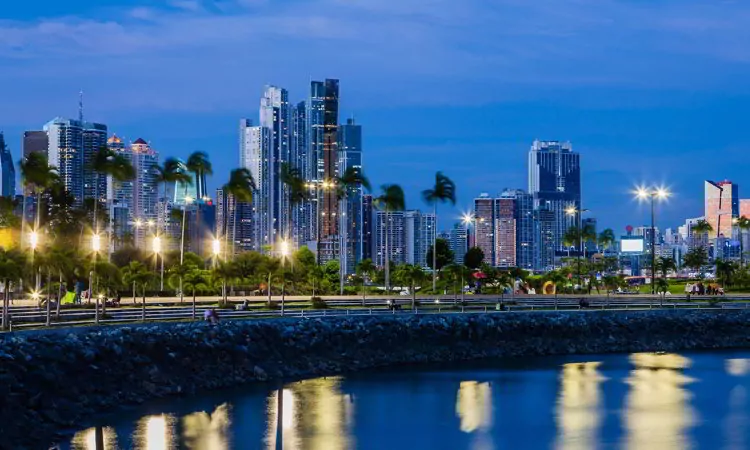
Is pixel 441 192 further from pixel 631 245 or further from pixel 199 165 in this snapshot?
pixel 631 245

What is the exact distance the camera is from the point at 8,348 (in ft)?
130

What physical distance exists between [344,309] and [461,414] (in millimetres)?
27616

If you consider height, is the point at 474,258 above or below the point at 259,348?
above

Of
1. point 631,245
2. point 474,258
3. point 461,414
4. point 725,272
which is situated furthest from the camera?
point 631,245

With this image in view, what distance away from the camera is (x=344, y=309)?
227ft

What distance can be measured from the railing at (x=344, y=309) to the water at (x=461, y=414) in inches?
464

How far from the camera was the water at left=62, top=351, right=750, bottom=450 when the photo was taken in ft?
118

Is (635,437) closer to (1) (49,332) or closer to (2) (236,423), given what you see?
(2) (236,423)

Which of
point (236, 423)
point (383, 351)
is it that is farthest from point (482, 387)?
point (236, 423)

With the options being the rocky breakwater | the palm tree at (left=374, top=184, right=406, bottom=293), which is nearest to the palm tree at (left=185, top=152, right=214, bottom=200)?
the palm tree at (left=374, top=184, right=406, bottom=293)

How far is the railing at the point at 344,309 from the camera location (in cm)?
5881

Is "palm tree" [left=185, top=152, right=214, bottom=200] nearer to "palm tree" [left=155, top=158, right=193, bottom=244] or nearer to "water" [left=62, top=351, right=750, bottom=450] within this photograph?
"palm tree" [left=155, top=158, right=193, bottom=244]

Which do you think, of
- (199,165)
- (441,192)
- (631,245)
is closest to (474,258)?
(441,192)

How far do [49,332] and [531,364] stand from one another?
29.1 metres
